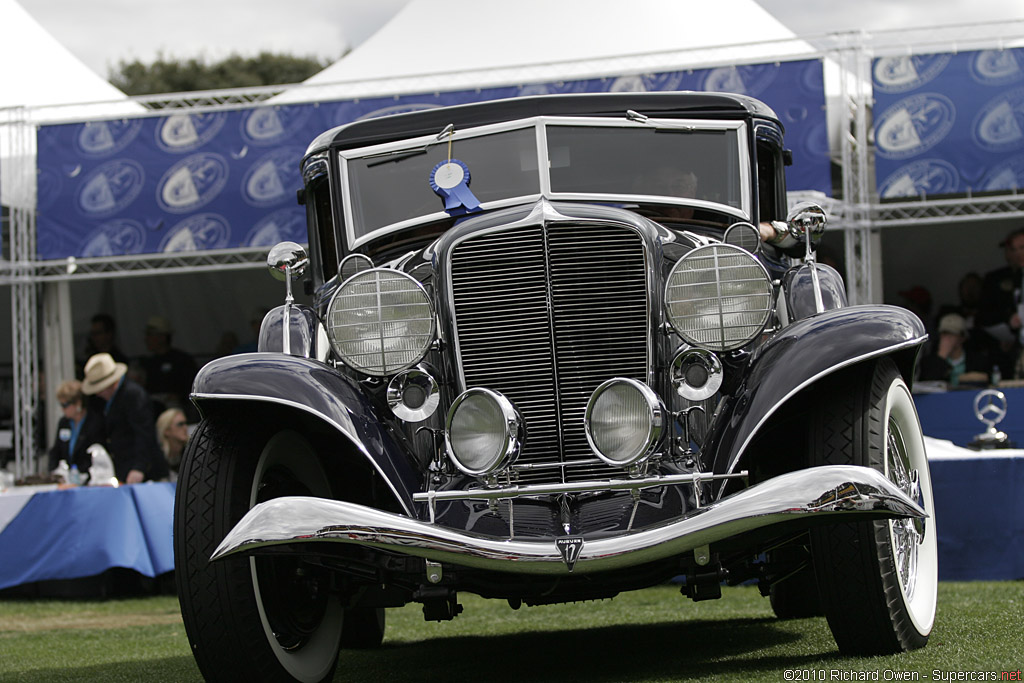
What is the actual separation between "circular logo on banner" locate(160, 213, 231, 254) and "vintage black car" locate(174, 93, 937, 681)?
656 cm

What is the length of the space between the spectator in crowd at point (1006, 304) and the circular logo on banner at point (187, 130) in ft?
22.3

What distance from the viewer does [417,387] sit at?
3.75 m

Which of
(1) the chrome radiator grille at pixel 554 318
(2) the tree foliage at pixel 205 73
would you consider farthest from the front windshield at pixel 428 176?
(2) the tree foliage at pixel 205 73

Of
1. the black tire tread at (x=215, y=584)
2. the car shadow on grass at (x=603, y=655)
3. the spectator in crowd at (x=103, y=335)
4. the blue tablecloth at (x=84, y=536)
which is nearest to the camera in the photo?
the black tire tread at (x=215, y=584)

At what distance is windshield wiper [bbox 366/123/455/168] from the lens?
459 centimetres

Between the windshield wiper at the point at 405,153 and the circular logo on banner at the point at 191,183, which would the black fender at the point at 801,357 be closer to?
the windshield wiper at the point at 405,153

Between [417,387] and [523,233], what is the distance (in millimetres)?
583

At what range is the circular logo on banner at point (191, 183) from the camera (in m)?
10.6

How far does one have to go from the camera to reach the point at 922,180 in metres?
9.49

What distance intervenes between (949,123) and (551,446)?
22.8ft

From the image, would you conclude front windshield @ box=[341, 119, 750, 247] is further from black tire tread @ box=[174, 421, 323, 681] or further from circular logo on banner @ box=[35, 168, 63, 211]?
circular logo on banner @ box=[35, 168, 63, 211]

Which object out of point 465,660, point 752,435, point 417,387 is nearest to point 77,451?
point 465,660

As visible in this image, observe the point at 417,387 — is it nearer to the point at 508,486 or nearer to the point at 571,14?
the point at 508,486

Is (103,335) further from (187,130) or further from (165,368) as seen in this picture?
(187,130)
